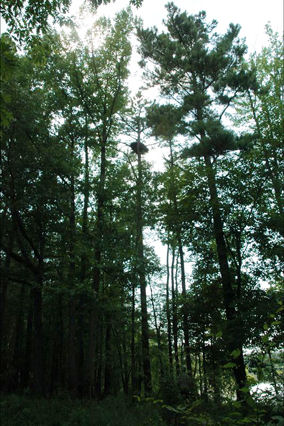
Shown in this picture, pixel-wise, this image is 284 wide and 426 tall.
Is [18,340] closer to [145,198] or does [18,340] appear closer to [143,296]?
[143,296]

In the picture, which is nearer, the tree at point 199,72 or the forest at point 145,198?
the forest at point 145,198

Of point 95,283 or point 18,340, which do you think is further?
point 18,340

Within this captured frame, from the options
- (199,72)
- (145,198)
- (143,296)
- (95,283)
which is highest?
(199,72)

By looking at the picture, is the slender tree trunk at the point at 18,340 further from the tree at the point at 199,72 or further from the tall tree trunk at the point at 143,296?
the tree at the point at 199,72

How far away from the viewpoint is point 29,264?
1227 centimetres

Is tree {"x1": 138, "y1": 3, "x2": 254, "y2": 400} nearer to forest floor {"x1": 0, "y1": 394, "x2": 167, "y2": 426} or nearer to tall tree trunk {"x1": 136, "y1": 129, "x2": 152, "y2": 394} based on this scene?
tall tree trunk {"x1": 136, "y1": 129, "x2": 152, "y2": 394}

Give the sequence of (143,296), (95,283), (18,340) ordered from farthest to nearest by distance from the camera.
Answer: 1. (18,340)
2. (143,296)
3. (95,283)

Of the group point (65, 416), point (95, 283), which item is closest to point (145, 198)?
point (95, 283)

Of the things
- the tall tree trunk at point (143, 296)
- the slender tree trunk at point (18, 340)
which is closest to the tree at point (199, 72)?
the tall tree trunk at point (143, 296)

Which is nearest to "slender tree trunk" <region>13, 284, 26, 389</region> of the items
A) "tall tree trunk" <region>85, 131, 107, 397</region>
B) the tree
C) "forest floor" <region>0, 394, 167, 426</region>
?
"tall tree trunk" <region>85, 131, 107, 397</region>

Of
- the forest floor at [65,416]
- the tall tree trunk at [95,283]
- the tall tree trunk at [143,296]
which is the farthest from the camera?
the tall tree trunk at [143,296]

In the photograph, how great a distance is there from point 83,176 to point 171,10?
29.5 ft

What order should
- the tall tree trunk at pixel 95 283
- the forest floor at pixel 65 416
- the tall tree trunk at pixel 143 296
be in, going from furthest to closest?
1. the tall tree trunk at pixel 143 296
2. the tall tree trunk at pixel 95 283
3. the forest floor at pixel 65 416

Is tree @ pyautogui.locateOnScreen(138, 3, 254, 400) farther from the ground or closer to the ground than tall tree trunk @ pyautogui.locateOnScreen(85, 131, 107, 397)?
farther from the ground
